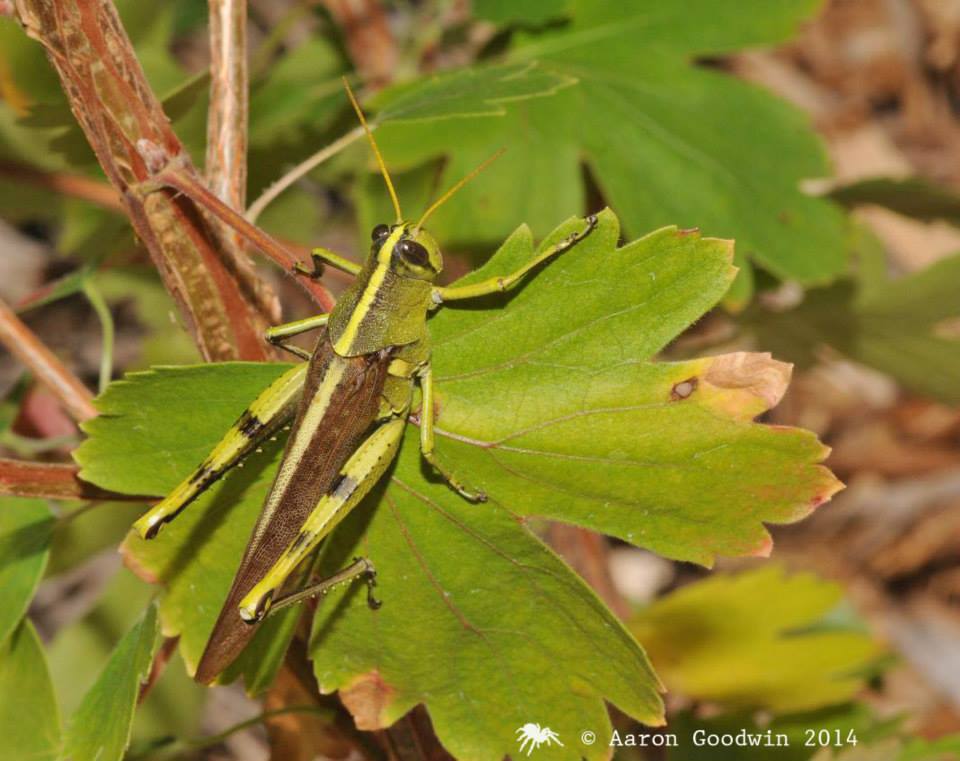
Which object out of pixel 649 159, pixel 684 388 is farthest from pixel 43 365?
pixel 649 159

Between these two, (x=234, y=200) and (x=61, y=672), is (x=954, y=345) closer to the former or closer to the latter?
(x=234, y=200)

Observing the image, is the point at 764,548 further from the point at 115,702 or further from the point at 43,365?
the point at 43,365

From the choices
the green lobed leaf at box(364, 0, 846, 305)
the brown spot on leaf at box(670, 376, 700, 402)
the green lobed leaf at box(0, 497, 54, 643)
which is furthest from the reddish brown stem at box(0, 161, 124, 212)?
the brown spot on leaf at box(670, 376, 700, 402)

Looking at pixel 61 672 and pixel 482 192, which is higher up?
pixel 482 192

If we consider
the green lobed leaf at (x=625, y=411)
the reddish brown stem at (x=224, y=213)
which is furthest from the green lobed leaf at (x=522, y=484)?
the reddish brown stem at (x=224, y=213)

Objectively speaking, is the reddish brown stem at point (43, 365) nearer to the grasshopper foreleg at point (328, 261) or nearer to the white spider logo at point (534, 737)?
the grasshopper foreleg at point (328, 261)

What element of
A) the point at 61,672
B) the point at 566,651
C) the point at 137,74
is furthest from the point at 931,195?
the point at 61,672

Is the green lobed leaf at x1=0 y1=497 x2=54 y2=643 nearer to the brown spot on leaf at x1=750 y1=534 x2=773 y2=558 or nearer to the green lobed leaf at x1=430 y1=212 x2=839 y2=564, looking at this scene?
the green lobed leaf at x1=430 y1=212 x2=839 y2=564
